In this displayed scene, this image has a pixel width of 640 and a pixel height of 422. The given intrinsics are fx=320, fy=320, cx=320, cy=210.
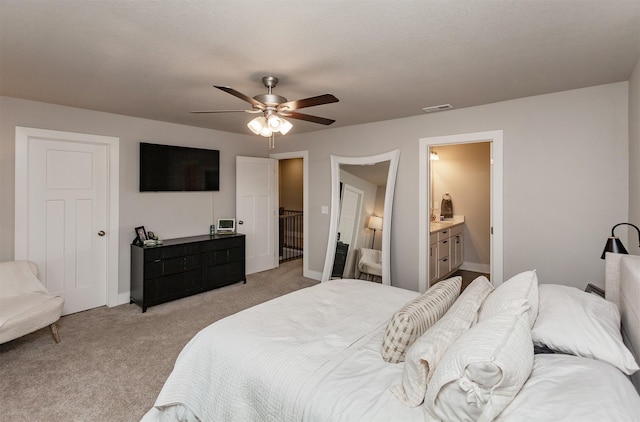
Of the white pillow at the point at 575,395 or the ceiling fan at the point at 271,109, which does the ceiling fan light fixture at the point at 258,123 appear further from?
the white pillow at the point at 575,395

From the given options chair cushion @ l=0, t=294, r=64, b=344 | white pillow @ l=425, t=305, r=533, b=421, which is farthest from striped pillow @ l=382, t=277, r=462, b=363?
chair cushion @ l=0, t=294, r=64, b=344

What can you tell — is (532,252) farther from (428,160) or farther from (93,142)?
(93,142)

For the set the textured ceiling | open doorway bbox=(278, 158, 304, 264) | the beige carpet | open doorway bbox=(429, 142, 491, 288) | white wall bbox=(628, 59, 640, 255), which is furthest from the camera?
open doorway bbox=(278, 158, 304, 264)

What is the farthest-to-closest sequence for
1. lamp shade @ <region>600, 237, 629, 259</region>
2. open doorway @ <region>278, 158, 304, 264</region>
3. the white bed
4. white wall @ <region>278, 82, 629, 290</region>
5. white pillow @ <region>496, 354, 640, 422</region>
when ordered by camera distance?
1. open doorway @ <region>278, 158, 304, 264</region>
2. white wall @ <region>278, 82, 629, 290</region>
3. lamp shade @ <region>600, 237, 629, 259</region>
4. the white bed
5. white pillow @ <region>496, 354, 640, 422</region>

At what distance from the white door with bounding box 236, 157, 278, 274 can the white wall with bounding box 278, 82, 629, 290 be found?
2.83 m

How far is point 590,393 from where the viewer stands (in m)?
1.05

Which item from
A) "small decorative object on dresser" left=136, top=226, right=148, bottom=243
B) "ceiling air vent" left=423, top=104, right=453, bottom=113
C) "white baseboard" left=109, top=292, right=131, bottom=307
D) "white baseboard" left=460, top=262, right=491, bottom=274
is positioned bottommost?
"white baseboard" left=109, top=292, right=131, bottom=307

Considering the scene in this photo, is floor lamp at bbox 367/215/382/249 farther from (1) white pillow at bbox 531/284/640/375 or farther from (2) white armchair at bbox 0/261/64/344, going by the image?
(2) white armchair at bbox 0/261/64/344

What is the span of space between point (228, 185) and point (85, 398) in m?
3.58

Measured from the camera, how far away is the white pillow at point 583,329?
1334mm

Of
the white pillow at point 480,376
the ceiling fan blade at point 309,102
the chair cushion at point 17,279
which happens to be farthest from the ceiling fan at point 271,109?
the chair cushion at point 17,279

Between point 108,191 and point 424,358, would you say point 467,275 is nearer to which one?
point 424,358

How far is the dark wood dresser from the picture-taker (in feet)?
13.1

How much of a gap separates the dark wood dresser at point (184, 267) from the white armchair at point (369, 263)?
1.84 metres
